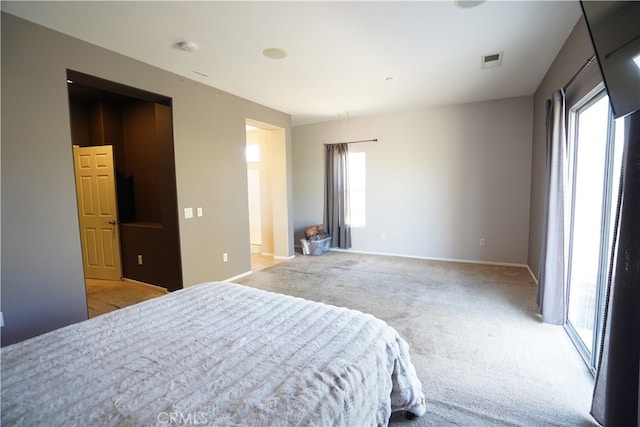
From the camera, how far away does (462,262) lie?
514cm

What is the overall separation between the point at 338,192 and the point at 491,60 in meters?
3.41

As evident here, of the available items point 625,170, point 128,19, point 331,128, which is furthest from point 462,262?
point 128,19

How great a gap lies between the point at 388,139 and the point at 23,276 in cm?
519

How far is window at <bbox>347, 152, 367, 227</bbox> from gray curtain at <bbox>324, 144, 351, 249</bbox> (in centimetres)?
13

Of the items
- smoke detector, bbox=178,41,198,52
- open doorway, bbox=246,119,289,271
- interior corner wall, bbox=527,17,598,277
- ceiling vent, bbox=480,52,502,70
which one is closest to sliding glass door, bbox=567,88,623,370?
interior corner wall, bbox=527,17,598,277

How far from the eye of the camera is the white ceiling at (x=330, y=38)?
2215 millimetres

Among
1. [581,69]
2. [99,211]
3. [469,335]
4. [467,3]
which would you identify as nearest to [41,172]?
[99,211]

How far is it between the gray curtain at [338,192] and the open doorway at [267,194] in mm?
1046

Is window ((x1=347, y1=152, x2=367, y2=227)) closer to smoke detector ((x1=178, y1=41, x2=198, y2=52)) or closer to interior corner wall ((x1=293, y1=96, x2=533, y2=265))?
interior corner wall ((x1=293, y1=96, x2=533, y2=265))

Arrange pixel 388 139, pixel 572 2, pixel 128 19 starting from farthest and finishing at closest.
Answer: pixel 388 139
pixel 128 19
pixel 572 2

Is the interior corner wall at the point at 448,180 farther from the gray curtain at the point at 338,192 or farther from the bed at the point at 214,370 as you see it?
the bed at the point at 214,370

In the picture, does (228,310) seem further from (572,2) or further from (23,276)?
(572,2)

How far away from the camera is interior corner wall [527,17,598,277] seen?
239cm

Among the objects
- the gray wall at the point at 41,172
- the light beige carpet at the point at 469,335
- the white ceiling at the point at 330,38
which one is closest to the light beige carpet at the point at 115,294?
the gray wall at the point at 41,172
